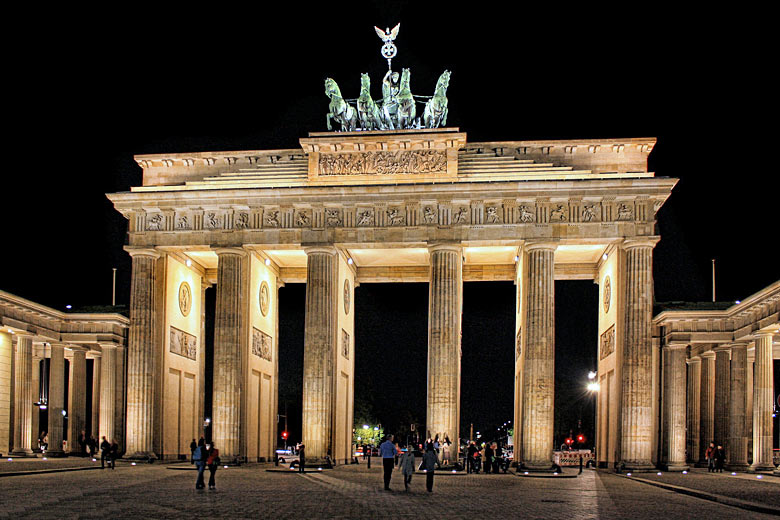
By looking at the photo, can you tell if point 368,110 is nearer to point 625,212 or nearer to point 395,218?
point 395,218

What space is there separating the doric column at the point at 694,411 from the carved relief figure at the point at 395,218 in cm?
1949

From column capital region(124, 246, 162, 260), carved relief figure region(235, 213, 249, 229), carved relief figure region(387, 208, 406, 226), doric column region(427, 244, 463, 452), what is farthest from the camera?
column capital region(124, 246, 162, 260)

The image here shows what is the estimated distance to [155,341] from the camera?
47688 mm

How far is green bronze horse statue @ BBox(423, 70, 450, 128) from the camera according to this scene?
4762cm

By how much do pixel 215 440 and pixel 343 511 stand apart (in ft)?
89.8

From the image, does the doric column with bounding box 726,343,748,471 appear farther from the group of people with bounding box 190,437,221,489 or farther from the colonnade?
the group of people with bounding box 190,437,221,489

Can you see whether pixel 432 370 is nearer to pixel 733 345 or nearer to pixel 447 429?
pixel 447 429

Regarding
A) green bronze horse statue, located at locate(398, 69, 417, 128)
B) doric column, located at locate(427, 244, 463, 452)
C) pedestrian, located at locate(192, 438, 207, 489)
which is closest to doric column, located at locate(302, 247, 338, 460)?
doric column, located at locate(427, 244, 463, 452)

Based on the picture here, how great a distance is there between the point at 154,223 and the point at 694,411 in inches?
1255

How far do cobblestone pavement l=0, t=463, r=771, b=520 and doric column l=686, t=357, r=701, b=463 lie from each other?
723 inches

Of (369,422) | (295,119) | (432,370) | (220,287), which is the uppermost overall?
(295,119)

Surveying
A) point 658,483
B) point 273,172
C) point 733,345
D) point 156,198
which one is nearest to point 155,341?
point 156,198

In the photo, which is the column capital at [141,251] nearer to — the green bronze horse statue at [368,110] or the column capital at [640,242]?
the green bronze horse statue at [368,110]

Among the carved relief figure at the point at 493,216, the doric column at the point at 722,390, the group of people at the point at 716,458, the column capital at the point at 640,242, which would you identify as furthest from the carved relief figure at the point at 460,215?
the group of people at the point at 716,458
